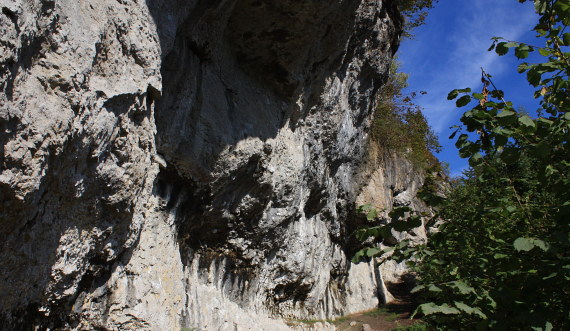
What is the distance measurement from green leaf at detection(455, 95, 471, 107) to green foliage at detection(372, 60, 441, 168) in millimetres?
12976

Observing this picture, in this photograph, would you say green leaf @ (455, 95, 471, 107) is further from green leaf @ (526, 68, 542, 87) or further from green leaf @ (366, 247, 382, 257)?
green leaf @ (366, 247, 382, 257)

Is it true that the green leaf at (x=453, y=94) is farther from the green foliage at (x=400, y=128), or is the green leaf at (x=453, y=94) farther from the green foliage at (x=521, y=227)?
the green foliage at (x=400, y=128)

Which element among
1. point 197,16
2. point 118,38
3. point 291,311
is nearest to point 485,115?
point 118,38

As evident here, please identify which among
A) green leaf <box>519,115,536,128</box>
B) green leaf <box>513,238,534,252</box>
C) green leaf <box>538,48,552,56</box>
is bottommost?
green leaf <box>513,238,534,252</box>

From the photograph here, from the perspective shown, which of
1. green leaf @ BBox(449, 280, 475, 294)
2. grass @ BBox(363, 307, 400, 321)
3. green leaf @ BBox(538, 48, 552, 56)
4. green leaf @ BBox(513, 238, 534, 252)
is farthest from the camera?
grass @ BBox(363, 307, 400, 321)

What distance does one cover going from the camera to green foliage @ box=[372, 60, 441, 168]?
16.0 meters

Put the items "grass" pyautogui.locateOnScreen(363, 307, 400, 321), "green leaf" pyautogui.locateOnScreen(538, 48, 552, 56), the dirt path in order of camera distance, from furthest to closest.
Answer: "grass" pyautogui.locateOnScreen(363, 307, 400, 321), the dirt path, "green leaf" pyautogui.locateOnScreen(538, 48, 552, 56)

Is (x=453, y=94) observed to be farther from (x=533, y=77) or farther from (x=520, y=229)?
(x=520, y=229)

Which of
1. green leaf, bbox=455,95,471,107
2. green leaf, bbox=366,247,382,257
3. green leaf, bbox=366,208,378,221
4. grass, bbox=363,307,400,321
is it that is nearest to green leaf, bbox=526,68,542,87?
green leaf, bbox=455,95,471,107

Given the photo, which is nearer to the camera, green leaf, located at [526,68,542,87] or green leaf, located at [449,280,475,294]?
green leaf, located at [449,280,475,294]

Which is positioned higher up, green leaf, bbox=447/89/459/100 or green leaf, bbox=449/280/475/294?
green leaf, bbox=447/89/459/100

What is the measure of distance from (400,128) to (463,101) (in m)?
15.5

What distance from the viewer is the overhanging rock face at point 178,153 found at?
301 centimetres

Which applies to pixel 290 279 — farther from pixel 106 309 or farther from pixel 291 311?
pixel 106 309
